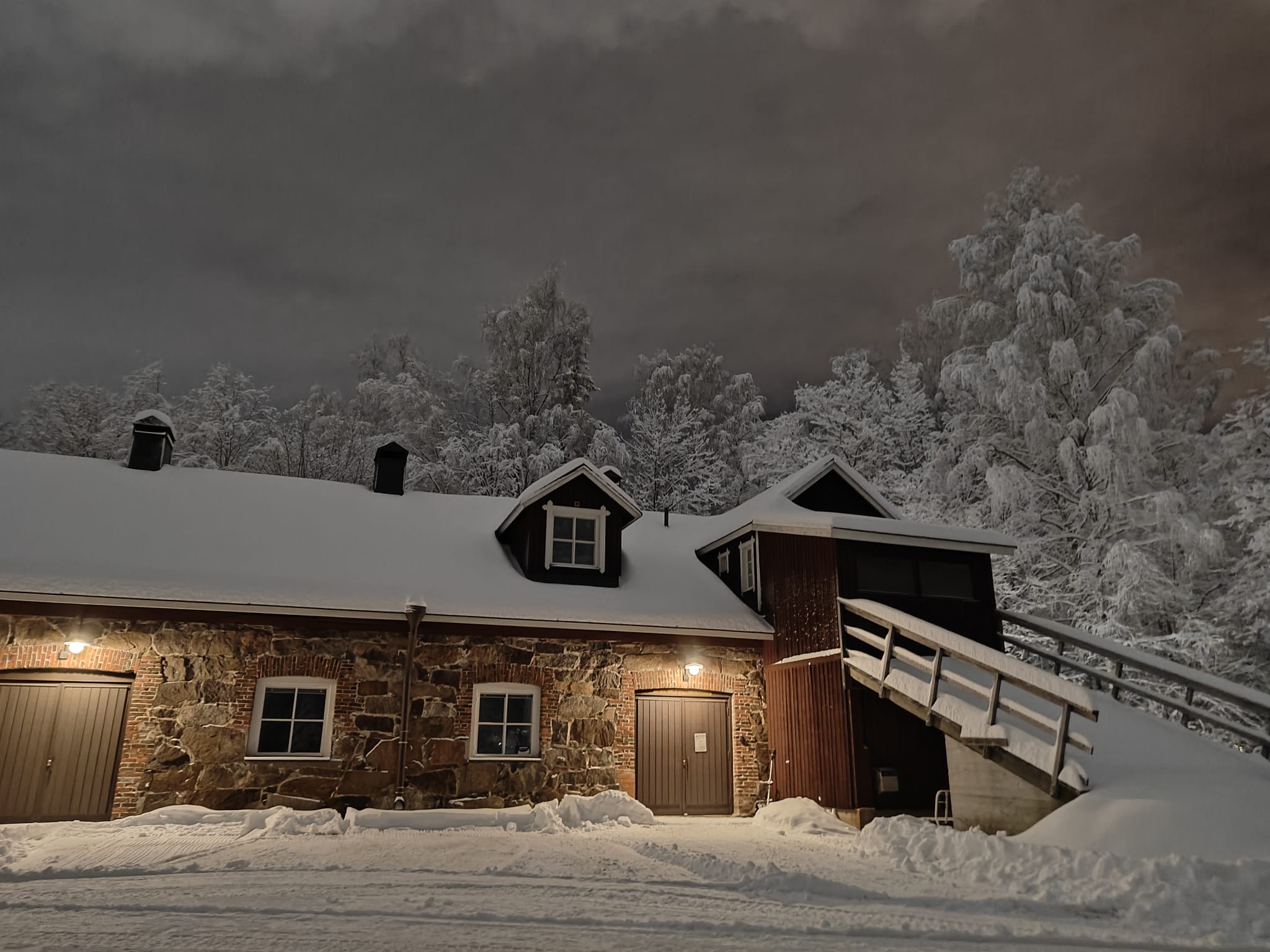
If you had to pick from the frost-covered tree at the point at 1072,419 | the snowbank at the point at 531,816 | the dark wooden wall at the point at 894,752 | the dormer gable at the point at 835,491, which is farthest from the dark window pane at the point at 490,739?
the frost-covered tree at the point at 1072,419

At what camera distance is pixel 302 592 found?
1119 centimetres

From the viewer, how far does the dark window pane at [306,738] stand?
10.9 metres

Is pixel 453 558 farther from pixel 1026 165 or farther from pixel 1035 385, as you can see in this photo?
pixel 1026 165

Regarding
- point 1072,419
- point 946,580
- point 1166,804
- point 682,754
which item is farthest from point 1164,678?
point 1072,419

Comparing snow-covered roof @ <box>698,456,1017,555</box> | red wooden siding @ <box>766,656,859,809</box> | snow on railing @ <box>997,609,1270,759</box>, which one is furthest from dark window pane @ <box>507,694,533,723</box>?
snow on railing @ <box>997,609,1270,759</box>

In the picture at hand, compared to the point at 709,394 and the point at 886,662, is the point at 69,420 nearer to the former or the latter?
the point at 709,394

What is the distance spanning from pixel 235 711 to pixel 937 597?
400 inches

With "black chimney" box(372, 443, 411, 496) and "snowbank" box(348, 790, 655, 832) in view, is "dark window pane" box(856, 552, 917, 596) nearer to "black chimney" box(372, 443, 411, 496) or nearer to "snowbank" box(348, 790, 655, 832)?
"snowbank" box(348, 790, 655, 832)

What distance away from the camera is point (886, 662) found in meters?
11.0

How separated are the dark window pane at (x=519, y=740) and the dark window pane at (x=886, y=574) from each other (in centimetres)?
533

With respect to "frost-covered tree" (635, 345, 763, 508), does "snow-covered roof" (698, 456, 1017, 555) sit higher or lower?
lower

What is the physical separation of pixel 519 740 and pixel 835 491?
277 inches

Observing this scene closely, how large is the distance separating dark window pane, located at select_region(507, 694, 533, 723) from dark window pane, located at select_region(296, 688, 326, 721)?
7.96 ft

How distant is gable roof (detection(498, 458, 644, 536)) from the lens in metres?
13.5
